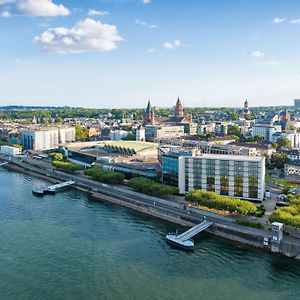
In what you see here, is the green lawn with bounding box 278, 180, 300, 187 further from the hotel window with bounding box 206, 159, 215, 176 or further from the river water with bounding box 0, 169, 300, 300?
the river water with bounding box 0, 169, 300, 300

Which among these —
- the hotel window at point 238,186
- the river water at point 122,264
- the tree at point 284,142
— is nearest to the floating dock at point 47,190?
the river water at point 122,264

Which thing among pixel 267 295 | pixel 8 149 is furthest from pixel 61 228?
pixel 8 149

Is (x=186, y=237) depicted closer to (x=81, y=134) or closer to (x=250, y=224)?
(x=250, y=224)

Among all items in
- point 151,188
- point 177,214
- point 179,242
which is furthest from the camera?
point 151,188

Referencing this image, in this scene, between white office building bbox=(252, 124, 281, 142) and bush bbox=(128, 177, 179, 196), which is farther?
white office building bbox=(252, 124, 281, 142)

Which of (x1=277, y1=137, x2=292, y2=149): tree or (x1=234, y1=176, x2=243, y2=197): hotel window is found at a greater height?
(x1=277, y1=137, x2=292, y2=149): tree

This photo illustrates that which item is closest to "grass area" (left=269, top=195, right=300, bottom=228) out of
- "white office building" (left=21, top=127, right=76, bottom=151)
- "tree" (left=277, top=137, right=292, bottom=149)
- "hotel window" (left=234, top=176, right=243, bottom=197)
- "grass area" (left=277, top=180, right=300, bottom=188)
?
"hotel window" (left=234, top=176, right=243, bottom=197)

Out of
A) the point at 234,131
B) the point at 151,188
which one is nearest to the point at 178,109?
the point at 234,131
